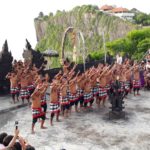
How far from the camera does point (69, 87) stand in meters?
12.4

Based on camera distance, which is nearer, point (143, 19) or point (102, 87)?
point (102, 87)

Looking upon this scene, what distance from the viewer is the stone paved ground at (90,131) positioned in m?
9.42

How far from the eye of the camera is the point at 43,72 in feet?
57.4

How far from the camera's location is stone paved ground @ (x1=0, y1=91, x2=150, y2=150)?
371 inches

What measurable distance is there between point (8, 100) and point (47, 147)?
592 centimetres

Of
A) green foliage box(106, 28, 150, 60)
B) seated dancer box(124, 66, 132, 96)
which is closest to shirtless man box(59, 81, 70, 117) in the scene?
seated dancer box(124, 66, 132, 96)

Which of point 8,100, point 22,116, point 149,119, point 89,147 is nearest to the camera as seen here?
point 89,147

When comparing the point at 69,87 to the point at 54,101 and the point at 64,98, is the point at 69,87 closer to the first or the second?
the point at 64,98

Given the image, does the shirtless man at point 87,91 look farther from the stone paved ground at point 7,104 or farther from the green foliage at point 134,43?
the green foliage at point 134,43

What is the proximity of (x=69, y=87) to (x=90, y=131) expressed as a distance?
7.61 ft

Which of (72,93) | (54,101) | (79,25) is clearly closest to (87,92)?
(72,93)

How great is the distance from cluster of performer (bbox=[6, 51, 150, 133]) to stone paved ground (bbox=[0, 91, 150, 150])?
1.69 ft

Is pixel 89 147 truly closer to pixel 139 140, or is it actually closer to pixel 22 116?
pixel 139 140

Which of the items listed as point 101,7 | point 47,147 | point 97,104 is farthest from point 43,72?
point 101,7
